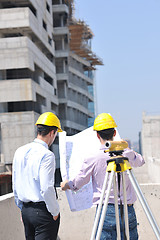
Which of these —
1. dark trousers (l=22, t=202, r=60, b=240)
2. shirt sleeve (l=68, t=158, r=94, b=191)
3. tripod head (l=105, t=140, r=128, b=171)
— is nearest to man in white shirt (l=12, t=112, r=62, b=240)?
dark trousers (l=22, t=202, r=60, b=240)

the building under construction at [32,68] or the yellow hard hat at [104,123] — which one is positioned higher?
the building under construction at [32,68]

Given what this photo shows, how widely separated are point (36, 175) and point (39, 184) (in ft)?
0.34

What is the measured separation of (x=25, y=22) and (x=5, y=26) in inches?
75.0

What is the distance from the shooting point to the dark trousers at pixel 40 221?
11.7ft

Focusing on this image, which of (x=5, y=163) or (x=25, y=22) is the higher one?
(x=25, y=22)

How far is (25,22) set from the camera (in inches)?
1377

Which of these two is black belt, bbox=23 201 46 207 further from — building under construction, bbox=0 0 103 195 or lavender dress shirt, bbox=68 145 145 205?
building under construction, bbox=0 0 103 195

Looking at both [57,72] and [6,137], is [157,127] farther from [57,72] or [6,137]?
[6,137]

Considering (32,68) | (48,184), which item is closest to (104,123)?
(48,184)

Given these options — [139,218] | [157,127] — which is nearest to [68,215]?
[139,218]

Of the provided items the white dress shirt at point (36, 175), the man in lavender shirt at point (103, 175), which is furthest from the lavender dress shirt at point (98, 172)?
the white dress shirt at point (36, 175)

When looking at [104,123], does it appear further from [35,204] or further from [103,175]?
[35,204]

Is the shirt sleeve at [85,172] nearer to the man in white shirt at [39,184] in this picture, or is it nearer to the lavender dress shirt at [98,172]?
the lavender dress shirt at [98,172]

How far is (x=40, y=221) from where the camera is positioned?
11.7 feet
